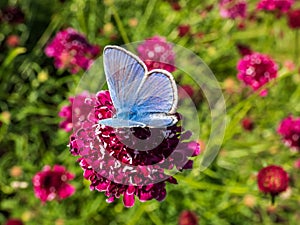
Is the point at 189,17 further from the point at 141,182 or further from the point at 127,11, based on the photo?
the point at 141,182

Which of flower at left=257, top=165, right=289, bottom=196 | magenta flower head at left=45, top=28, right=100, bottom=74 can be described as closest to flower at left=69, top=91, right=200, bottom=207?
flower at left=257, top=165, right=289, bottom=196

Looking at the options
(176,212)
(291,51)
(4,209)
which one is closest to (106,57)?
(176,212)

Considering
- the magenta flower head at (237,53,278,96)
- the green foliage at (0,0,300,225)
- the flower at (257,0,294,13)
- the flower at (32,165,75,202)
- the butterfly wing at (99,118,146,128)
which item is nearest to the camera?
the butterfly wing at (99,118,146,128)

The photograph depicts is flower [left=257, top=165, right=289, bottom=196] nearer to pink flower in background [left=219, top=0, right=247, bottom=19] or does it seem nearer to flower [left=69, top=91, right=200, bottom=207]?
flower [left=69, top=91, right=200, bottom=207]

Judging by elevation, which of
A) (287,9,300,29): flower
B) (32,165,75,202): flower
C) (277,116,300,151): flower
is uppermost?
(287,9,300,29): flower

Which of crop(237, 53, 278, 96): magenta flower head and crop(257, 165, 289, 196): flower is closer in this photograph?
crop(257, 165, 289, 196): flower

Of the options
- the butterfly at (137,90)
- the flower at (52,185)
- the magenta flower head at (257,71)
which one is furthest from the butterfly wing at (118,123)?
the magenta flower head at (257,71)

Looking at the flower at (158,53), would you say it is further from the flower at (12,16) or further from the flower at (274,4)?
the flower at (12,16)
